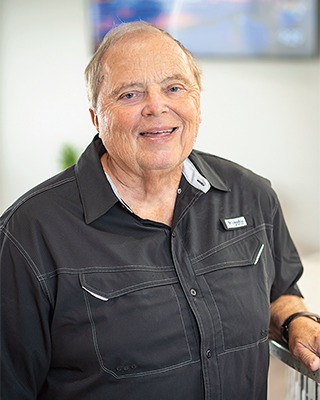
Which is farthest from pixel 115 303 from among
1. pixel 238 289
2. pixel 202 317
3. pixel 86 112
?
pixel 86 112

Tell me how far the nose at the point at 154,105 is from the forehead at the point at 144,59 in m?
0.04

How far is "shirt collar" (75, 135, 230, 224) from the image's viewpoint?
155 cm

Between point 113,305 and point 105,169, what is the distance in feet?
1.07

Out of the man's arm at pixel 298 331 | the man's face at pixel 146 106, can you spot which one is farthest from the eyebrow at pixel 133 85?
the man's arm at pixel 298 331

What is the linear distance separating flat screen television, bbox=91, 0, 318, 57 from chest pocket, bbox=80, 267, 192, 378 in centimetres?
330

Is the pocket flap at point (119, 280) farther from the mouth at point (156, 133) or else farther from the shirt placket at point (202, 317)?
the mouth at point (156, 133)

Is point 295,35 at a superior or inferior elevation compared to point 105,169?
superior

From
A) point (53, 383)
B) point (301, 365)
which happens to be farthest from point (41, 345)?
point (301, 365)

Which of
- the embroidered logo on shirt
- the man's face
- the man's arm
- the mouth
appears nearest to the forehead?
the man's face

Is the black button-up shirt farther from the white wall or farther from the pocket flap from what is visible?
the white wall

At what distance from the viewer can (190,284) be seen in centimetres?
155

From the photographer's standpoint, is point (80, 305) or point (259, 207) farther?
point (259, 207)

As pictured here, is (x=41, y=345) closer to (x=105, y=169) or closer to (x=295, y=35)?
(x=105, y=169)

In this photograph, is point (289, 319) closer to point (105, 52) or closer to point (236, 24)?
point (105, 52)
